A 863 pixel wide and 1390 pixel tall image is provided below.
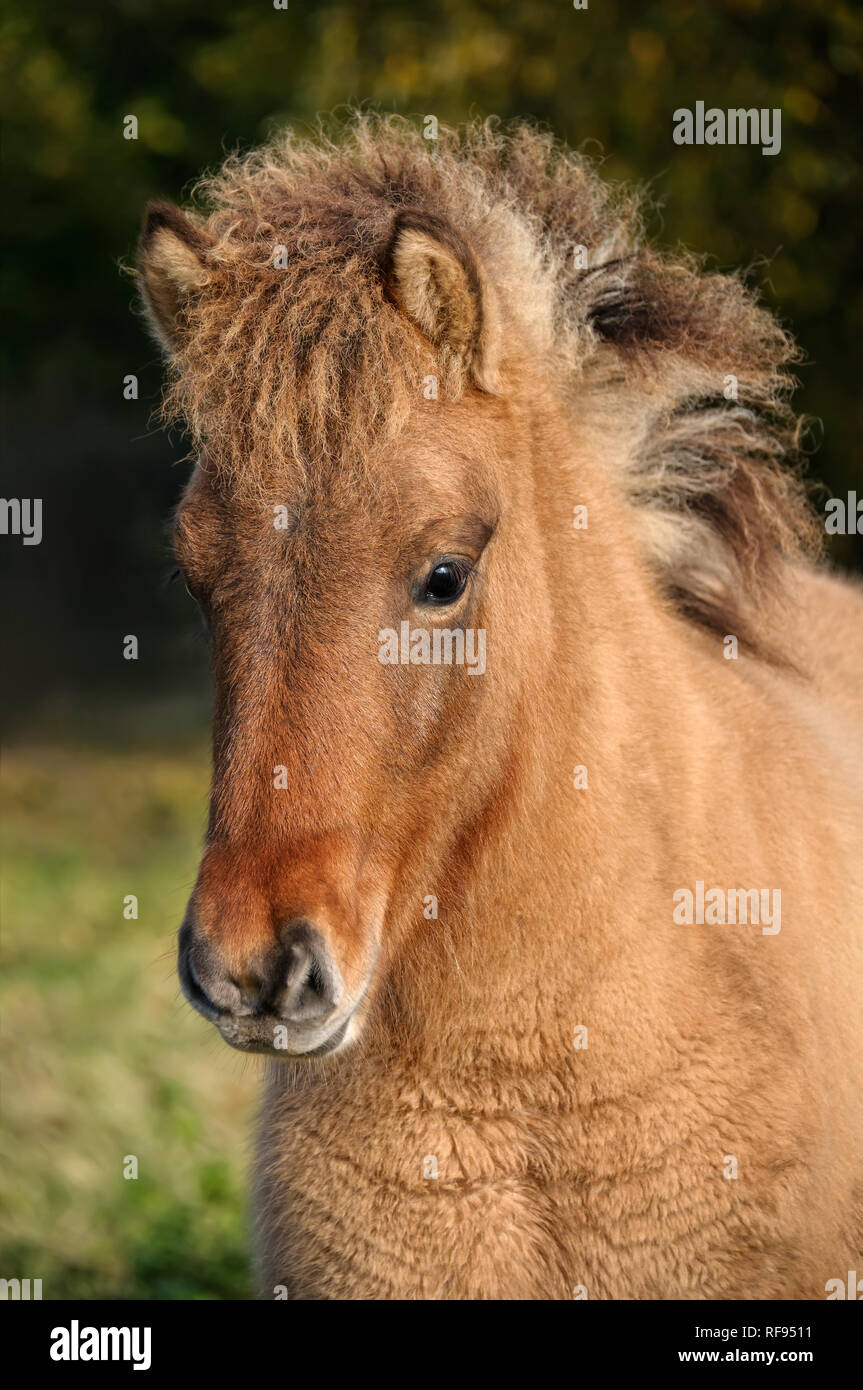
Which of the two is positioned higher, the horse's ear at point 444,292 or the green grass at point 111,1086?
the horse's ear at point 444,292

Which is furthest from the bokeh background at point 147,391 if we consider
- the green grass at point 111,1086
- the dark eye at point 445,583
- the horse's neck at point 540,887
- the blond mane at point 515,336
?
the dark eye at point 445,583

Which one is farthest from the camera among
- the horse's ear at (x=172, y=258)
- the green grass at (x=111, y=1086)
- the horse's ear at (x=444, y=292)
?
the green grass at (x=111, y=1086)

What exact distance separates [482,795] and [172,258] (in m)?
1.57

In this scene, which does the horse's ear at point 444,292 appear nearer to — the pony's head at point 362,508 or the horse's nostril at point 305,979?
the pony's head at point 362,508

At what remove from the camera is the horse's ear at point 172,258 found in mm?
3740

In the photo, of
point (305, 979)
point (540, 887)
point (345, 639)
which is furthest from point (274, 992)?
point (540, 887)

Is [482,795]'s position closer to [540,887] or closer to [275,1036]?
[540,887]

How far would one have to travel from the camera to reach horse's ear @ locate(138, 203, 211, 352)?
147 inches

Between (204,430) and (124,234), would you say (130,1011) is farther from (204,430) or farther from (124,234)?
(124,234)

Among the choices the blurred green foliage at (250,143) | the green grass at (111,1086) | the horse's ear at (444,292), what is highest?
the blurred green foliage at (250,143)

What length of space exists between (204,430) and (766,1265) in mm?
2531

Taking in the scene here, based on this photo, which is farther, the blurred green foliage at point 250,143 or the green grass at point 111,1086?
the blurred green foliage at point 250,143

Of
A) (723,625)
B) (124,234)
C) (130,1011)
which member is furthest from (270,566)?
(124,234)

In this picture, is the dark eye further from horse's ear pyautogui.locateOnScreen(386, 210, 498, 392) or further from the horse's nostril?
the horse's nostril
